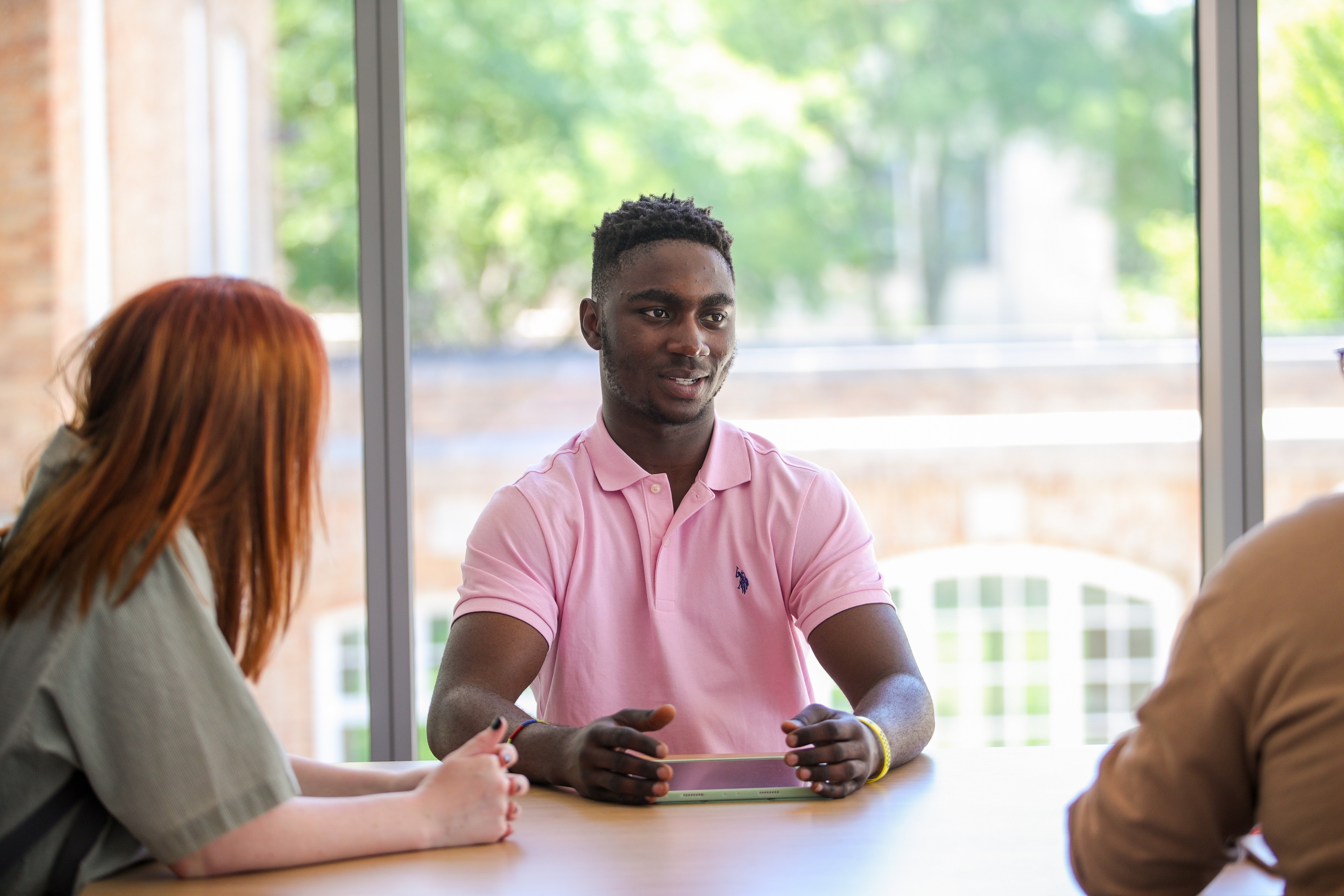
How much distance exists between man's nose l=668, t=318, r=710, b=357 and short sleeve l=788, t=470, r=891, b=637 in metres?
0.29

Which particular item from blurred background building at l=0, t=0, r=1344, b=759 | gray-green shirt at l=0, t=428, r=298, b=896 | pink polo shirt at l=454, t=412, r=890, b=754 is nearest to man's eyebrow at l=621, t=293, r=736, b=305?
pink polo shirt at l=454, t=412, r=890, b=754

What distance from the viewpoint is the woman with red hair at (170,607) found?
0.97 meters

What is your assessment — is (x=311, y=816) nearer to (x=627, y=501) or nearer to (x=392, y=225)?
(x=627, y=501)

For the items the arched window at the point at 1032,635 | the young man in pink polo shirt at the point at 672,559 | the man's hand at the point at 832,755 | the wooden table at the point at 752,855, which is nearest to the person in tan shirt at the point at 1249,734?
the wooden table at the point at 752,855

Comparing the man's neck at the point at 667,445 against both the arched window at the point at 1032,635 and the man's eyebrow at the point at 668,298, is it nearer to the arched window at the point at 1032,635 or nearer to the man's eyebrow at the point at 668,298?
the man's eyebrow at the point at 668,298

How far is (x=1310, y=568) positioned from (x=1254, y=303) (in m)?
1.61

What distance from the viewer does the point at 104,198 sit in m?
4.93

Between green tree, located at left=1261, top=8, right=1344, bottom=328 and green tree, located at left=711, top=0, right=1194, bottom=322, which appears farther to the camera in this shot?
green tree, located at left=711, top=0, right=1194, bottom=322

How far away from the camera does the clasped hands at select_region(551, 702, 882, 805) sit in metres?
1.29

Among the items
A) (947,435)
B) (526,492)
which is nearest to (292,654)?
(947,435)

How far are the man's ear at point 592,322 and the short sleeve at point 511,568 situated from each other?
1.02 feet

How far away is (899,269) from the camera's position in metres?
11.4

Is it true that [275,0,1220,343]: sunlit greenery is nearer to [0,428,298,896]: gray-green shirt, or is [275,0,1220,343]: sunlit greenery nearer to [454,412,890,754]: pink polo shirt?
[454,412,890,754]: pink polo shirt

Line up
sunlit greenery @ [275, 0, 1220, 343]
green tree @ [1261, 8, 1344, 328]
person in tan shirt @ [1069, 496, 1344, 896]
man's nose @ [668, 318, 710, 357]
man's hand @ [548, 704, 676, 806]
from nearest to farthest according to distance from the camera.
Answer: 1. person in tan shirt @ [1069, 496, 1344, 896]
2. man's hand @ [548, 704, 676, 806]
3. man's nose @ [668, 318, 710, 357]
4. green tree @ [1261, 8, 1344, 328]
5. sunlit greenery @ [275, 0, 1220, 343]
